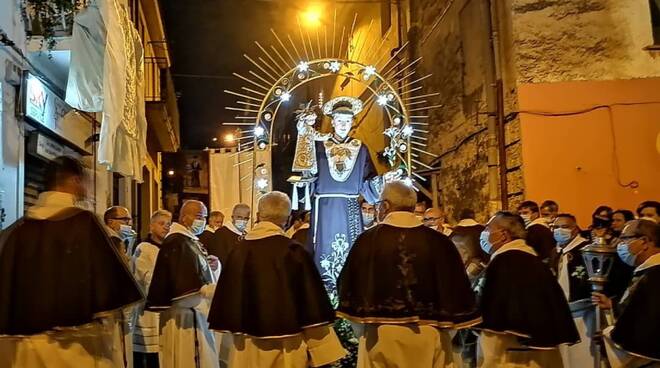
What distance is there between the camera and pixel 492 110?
34.4 feet

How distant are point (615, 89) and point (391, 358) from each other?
20.2 feet

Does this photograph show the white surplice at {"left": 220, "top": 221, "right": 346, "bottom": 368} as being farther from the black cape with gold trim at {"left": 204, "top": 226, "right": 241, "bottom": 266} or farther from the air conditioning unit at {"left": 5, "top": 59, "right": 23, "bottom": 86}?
the black cape with gold trim at {"left": 204, "top": 226, "right": 241, "bottom": 266}

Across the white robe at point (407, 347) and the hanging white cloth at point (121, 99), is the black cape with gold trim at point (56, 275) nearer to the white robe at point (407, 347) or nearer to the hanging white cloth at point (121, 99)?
the white robe at point (407, 347)

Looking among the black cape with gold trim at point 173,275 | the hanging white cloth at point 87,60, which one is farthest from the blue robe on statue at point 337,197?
the hanging white cloth at point 87,60

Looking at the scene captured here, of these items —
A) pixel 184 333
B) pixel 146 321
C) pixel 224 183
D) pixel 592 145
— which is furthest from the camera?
pixel 224 183

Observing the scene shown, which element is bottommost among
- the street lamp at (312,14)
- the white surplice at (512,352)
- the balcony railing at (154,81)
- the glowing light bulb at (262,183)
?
the white surplice at (512,352)

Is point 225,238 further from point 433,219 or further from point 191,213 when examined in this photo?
point 191,213

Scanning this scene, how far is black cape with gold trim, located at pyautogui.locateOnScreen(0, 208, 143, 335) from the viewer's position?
173 inches

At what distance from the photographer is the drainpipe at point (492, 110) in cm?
1033

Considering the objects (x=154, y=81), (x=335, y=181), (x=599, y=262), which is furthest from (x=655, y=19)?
(x=154, y=81)

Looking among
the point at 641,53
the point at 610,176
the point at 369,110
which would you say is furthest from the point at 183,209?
the point at 369,110

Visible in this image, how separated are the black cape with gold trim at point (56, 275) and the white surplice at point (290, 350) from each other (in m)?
0.92

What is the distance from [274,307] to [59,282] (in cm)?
136

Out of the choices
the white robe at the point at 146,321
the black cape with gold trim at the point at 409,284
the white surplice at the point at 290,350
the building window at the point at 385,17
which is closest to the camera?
the black cape with gold trim at the point at 409,284
